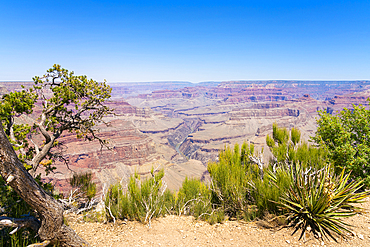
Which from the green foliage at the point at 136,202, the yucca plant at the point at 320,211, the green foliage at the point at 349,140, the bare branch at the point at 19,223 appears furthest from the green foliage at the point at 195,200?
the green foliage at the point at 349,140

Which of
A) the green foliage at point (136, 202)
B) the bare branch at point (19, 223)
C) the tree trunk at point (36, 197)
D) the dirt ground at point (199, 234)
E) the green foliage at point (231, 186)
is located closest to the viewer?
the tree trunk at point (36, 197)

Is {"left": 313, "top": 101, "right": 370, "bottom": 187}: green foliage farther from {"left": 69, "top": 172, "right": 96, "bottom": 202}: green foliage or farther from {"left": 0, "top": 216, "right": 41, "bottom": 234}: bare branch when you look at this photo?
{"left": 69, "top": 172, "right": 96, "bottom": 202}: green foliage

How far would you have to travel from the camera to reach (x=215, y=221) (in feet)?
18.7

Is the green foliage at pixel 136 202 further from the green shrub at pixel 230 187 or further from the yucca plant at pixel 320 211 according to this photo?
the yucca plant at pixel 320 211

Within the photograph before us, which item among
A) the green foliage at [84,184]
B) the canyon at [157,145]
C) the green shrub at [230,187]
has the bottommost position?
the canyon at [157,145]

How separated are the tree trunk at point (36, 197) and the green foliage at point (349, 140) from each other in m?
8.31

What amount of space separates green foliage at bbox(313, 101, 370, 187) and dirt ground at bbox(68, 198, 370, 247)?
2389mm

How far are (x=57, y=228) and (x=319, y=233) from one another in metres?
5.28

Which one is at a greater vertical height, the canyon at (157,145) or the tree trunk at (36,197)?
the tree trunk at (36,197)

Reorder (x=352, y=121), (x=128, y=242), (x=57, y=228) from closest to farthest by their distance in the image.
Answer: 1. (x=57, y=228)
2. (x=128, y=242)
3. (x=352, y=121)

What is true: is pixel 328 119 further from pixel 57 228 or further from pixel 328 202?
pixel 57 228

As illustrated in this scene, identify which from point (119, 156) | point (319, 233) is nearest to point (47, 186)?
point (319, 233)

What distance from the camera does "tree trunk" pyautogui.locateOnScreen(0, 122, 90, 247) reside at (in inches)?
109

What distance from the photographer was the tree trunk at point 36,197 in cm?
276
